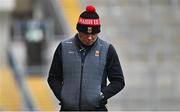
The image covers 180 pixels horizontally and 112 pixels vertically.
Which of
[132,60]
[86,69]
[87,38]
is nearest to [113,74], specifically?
[86,69]

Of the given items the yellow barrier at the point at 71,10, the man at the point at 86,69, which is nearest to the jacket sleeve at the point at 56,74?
the man at the point at 86,69

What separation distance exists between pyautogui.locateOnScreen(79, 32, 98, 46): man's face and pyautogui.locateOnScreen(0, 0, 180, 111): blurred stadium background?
5783 mm

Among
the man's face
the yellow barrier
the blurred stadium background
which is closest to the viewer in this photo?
the man's face

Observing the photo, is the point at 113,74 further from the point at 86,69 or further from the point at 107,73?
the point at 86,69

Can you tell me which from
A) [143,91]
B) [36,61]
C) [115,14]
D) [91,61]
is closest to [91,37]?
[91,61]

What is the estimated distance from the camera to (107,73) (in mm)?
7703

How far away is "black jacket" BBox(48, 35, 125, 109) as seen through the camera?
25.1ft

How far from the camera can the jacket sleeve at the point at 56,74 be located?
7.67 meters

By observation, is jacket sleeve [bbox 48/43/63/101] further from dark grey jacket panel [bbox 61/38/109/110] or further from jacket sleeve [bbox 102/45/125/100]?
jacket sleeve [bbox 102/45/125/100]

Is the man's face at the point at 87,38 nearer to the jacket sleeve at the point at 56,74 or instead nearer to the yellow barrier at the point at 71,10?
the jacket sleeve at the point at 56,74

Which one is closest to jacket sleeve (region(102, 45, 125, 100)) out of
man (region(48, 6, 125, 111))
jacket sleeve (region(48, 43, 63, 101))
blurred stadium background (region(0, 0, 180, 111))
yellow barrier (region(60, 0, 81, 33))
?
man (region(48, 6, 125, 111))

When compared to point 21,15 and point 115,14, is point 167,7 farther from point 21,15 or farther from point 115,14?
point 21,15

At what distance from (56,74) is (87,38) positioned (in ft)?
1.31

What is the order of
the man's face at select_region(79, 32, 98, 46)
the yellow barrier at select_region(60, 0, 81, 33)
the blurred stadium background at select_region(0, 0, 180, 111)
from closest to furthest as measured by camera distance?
the man's face at select_region(79, 32, 98, 46) → the blurred stadium background at select_region(0, 0, 180, 111) → the yellow barrier at select_region(60, 0, 81, 33)
